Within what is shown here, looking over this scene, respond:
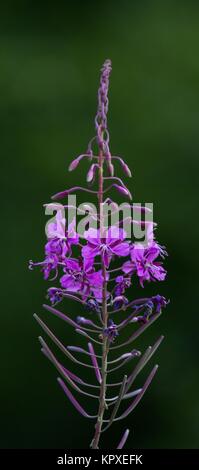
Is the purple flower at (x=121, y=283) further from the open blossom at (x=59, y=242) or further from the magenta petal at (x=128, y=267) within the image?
the open blossom at (x=59, y=242)

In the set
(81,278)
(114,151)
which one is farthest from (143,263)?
(114,151)

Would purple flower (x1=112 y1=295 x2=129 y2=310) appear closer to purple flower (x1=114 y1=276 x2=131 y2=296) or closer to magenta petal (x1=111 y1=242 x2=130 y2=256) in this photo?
purple flower (x1=114 y1=276 x2=131 y2=296)

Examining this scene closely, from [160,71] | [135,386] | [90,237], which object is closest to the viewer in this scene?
[90,237]

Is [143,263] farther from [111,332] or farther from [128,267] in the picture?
[111,332]

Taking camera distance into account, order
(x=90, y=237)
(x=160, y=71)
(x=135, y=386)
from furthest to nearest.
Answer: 1. (x=160, y=71)
2. (x=135, y=386)
3. (x=90, y=237)
